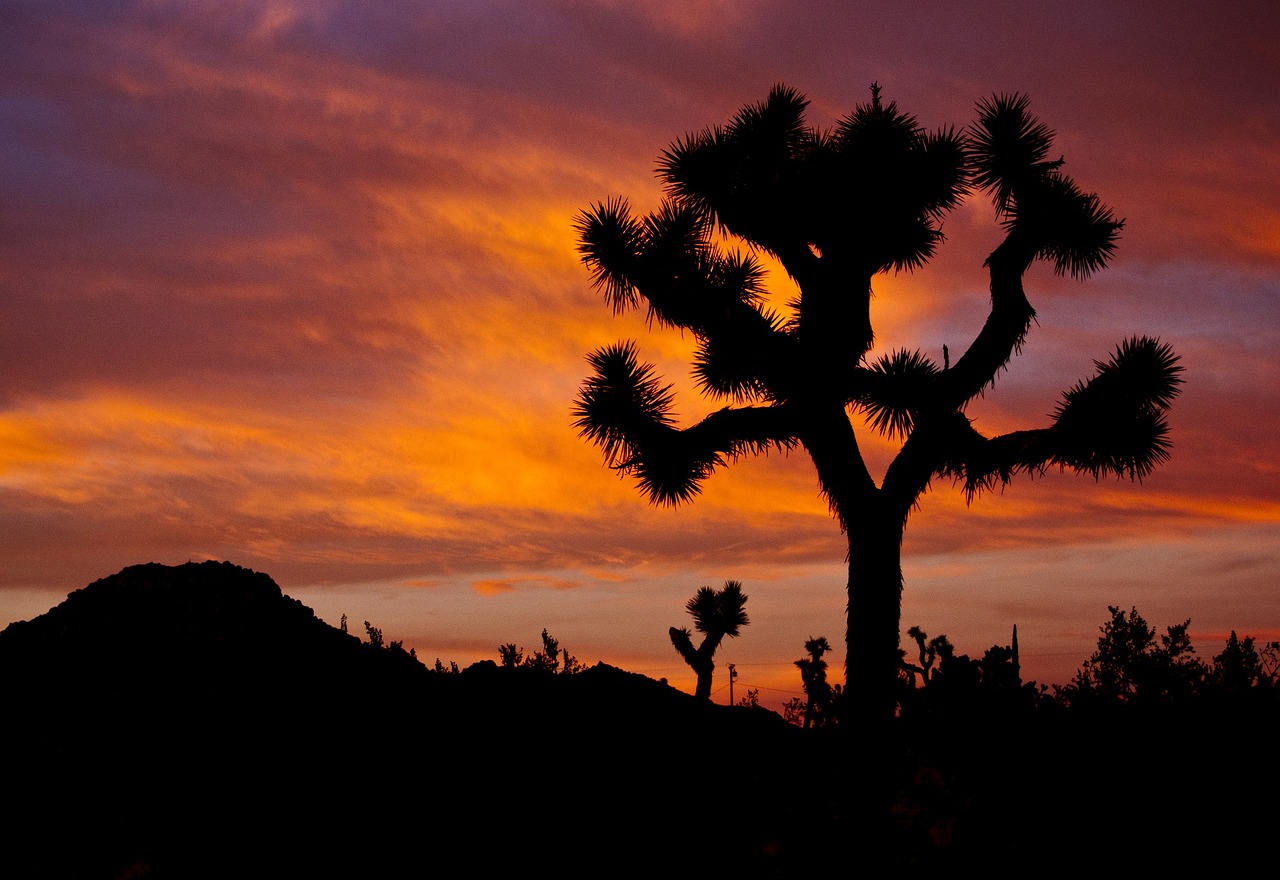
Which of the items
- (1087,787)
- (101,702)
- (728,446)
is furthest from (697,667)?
(1087,787)

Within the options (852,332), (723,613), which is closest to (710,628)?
(723,613)

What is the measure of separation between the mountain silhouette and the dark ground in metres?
0.03

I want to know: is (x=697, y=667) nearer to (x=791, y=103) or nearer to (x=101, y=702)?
(x=791, y=103)

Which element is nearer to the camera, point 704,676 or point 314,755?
point 314,755

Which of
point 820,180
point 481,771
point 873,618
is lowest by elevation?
point 481,771

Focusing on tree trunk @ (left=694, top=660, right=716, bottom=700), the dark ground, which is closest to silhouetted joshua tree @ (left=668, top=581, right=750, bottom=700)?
tree trunk @ (left=694, top=660, right=716, bottom=700)

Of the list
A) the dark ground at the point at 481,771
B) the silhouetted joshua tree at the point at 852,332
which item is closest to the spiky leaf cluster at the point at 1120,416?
the silhouetted joshua tree at the point at 852,332

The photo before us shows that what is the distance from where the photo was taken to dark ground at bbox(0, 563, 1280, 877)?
316 inches

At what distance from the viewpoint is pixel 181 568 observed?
45.2 ft

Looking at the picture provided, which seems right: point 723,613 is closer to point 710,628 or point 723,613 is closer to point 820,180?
point 710,628

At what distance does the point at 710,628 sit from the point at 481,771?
11.7 metres

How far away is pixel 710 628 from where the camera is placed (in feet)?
73.3

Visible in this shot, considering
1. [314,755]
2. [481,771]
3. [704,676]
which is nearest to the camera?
[481,771]

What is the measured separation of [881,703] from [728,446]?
142 inches
